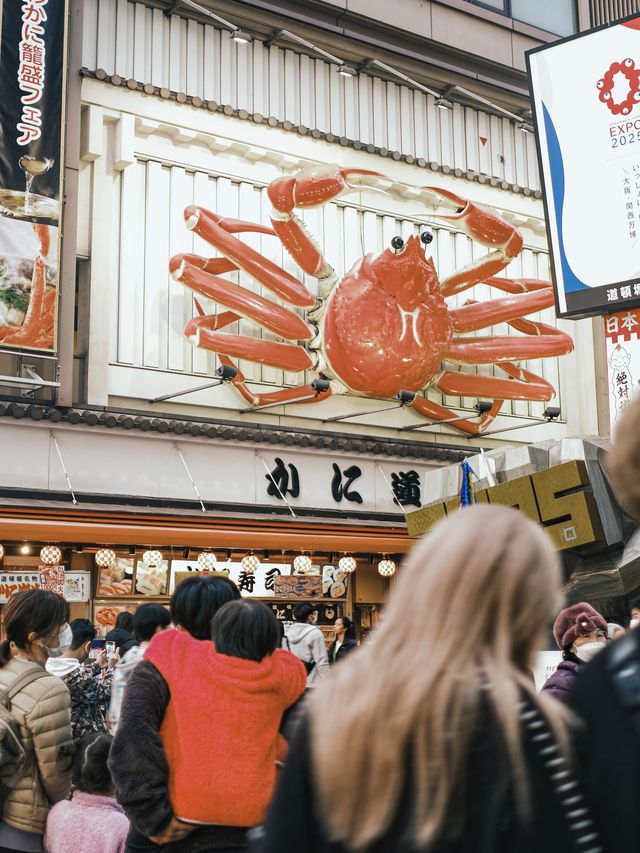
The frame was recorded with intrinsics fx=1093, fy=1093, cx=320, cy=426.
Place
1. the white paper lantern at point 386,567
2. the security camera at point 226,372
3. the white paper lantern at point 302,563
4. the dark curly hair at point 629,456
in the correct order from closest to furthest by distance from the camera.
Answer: the dark curly hair at point 629,456
the security camera at point 226,372
the white paper lantern at point 302,563
the white paper lantern at point 386,567

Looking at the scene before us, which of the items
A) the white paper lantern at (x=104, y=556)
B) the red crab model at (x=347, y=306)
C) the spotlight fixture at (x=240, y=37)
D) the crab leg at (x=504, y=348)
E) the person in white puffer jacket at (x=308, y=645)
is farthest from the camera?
the crab leg at (x=504, y=348)

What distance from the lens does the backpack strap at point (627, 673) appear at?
1.67 m

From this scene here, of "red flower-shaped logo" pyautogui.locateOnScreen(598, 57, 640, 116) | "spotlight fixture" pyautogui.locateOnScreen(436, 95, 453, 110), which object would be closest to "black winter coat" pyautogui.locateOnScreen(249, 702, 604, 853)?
"red flower-shaped logo" pyautogui.locateOnScreen(598, 57, 640, 116)

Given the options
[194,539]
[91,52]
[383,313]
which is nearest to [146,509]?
[194,539]

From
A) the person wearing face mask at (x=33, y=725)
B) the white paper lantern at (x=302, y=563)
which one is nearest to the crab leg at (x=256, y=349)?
the white paper lantern at (x=302, y=563)

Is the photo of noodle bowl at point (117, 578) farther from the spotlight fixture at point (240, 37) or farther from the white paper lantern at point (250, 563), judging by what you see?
the spotlight fixture at point (240, 37)

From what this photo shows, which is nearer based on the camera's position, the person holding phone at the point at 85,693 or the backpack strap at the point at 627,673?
the backpack strap at the point at 627,673

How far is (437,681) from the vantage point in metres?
1.63

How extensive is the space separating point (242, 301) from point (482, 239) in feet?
12.7

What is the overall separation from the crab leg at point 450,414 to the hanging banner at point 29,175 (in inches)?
226

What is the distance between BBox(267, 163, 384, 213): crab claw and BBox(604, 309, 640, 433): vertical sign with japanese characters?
5.35 m

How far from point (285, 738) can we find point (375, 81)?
48.1ft

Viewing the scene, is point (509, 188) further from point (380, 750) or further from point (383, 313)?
point (380, 750)

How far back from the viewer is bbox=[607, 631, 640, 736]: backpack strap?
1.67 meters
